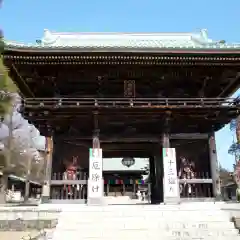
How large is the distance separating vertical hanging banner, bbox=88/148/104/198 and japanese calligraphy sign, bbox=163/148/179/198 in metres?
2.58

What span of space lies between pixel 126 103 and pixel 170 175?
11.2 feet

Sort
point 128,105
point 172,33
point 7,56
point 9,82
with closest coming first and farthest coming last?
point 7,56, point 128,105, point 9,82, point 172,33

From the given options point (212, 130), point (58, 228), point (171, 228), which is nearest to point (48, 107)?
point (58, 228)

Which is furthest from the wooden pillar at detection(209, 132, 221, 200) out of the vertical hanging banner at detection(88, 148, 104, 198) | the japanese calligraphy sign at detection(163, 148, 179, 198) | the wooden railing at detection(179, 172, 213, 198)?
the vertical hanging banner at detection(88, 148, 104, 198)

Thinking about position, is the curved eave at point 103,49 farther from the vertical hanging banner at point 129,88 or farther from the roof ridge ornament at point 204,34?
the roof ridge ornament at point 204,34

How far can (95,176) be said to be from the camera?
11305 mm

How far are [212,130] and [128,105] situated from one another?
412 cm

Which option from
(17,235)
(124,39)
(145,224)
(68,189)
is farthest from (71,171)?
(124,39)

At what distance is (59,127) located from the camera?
12719 millimetres

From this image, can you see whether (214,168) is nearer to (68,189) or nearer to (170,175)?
(170,175)

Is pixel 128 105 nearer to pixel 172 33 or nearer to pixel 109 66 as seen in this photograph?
pixel 109 66

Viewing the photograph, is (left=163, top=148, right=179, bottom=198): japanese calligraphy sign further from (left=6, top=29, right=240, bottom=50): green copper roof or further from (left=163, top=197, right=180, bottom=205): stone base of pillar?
(left=6, top=29, right=240, bottom=50): green copper roof

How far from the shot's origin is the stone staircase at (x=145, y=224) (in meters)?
8.35

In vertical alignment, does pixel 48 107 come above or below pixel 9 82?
below
